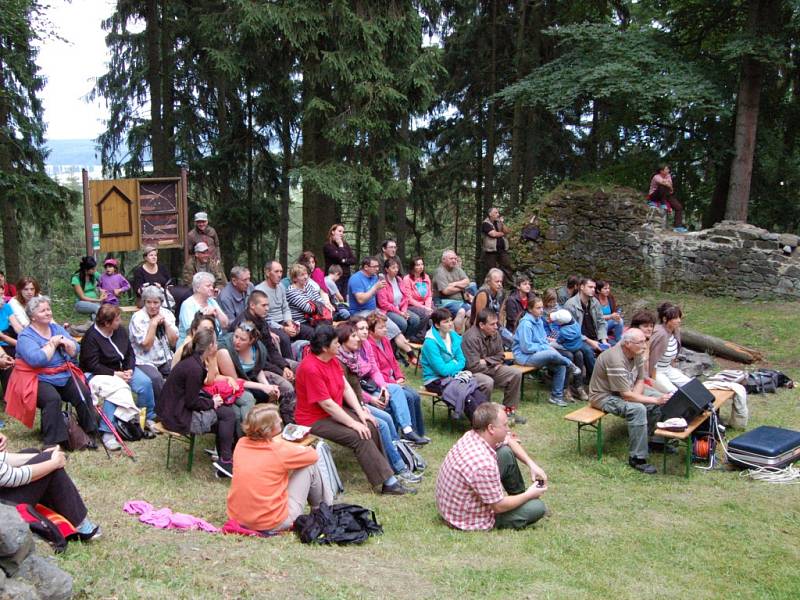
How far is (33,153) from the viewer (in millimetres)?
17125

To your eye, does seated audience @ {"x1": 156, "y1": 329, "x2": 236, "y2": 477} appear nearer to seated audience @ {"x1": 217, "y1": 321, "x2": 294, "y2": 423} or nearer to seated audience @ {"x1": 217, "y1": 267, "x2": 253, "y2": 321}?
seated audience @ {"x1": 217, "y1": 321, "x2": 294, "y2": 423}

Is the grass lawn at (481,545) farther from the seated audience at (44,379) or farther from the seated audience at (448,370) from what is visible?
the seated audience at (448,370)

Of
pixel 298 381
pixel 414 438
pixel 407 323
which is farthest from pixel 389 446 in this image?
pixel 407 323

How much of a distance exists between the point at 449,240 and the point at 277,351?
22946 millimetres

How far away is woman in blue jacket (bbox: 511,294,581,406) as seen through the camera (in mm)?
8789

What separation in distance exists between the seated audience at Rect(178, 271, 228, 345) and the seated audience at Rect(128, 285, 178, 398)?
0.15 metres

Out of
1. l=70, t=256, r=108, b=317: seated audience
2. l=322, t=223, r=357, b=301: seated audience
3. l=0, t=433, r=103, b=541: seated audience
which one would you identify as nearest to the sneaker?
l=322, t=223, r=357, b=301: seated audience

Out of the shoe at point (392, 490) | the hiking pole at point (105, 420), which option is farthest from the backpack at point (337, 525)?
the hiking pole at point (105, 420)

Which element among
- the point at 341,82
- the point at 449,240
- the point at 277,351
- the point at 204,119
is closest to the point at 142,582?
the point at 277,351

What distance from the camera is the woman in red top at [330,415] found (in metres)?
6.14

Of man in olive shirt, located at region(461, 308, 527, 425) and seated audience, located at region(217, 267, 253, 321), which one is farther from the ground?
seated audience, located at region(217, 267, 253, 321)

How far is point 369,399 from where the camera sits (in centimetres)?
697

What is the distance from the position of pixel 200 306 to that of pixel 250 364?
112 centimetres

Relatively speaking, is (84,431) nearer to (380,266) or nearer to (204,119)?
(380,266)
